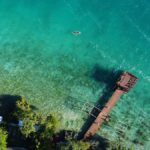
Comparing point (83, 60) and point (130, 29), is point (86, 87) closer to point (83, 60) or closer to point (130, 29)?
point (83, 60)

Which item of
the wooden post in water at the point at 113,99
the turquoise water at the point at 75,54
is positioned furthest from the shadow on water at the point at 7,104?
the wooden post in water at the point at 113,99

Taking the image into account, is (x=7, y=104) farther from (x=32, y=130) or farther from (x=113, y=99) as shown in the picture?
(x=113, y=99)

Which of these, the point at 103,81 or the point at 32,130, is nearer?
the point at 32,130

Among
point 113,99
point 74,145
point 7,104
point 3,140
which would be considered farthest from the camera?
point 113,99

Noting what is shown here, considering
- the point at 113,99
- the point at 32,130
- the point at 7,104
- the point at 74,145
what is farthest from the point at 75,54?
the point at 74,145

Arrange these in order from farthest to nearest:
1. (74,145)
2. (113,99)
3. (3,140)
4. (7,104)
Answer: (113,99) < (7,104) < (74,145) < (3,140)

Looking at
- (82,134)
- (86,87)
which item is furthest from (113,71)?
(82,134)
